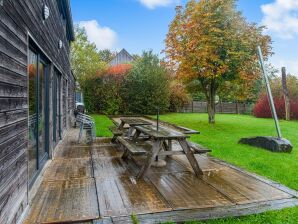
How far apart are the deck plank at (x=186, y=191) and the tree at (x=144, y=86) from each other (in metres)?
14.3

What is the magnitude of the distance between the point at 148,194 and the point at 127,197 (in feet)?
0.98

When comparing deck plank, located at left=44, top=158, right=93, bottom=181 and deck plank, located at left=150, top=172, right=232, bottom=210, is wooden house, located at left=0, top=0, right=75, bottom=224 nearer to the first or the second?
deck plank, located at left=44, top=158, right=93, bottom=181

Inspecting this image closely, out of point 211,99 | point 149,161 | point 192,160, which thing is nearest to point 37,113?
point 149,161

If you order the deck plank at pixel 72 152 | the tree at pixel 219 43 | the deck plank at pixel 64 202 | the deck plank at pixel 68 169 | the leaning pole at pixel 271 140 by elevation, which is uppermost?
the tree at pixel 219 43

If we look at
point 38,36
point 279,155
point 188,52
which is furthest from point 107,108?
point 38,36

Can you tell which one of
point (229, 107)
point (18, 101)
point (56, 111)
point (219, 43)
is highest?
point (219, 43)

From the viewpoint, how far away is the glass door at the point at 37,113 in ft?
13.1

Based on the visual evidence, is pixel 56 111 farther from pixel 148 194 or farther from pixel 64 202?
pixel 148 194

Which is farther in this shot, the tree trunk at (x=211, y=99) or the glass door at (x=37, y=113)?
the tree trunk at (x=211, y=99)

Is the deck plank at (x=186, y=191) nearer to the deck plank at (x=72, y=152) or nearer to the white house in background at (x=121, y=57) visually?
the deck plank at (x=72, y=152)

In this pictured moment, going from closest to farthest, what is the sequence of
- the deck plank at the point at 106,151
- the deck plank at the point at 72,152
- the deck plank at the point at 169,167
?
the deck plank at the point at 169,167, the deck plank at the point at 72,152, the deck plank at the point at 106,151

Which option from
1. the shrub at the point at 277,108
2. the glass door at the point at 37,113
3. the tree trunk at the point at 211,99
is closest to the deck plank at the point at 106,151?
the glass door at the point at 37,113

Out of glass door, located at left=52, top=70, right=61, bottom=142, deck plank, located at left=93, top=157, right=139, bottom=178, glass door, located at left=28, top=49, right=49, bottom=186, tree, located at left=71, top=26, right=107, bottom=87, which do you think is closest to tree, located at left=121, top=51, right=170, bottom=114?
tree, located at left=71, top=26, right=107, bottom=87

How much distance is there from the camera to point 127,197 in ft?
11.9
